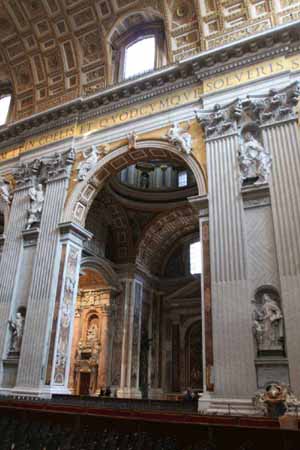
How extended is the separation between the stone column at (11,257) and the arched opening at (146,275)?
10.00 feet

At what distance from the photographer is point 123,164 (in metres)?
12.1

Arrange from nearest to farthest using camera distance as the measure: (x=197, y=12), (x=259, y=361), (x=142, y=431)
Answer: (x=142, y=431), (x=259, y=361), (x=197, y=12)

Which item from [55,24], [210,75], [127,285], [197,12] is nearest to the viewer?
[210,75]

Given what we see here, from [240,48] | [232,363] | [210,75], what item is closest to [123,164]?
[210,75]

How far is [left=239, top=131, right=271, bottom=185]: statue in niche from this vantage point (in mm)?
9055

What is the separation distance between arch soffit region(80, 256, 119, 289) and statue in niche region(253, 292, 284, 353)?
8192mm

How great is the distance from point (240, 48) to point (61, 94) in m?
6.53

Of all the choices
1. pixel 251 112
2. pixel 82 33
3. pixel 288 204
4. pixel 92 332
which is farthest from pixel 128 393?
pixel 82 33

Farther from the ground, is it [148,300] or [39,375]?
[148,300]

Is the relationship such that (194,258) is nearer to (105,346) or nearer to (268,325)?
(105,346)

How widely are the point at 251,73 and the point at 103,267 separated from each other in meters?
9.11

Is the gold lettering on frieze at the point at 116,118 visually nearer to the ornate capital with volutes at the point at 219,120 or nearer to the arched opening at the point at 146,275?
the ornate capital with volutes at the point at 219,120

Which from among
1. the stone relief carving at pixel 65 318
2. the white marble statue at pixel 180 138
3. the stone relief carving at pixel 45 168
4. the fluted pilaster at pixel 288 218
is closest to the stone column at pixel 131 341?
the stone relief carving at pixel 65 318

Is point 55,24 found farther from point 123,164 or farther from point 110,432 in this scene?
point 110,432
